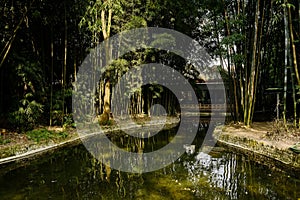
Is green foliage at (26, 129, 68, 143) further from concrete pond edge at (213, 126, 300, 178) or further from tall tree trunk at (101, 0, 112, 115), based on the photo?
concrete pond edge at (213, 126, 300, 178)

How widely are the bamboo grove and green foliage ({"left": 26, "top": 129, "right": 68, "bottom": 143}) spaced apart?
0.51m

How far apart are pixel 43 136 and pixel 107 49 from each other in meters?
4.72

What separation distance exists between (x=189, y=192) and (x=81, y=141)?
4.70m

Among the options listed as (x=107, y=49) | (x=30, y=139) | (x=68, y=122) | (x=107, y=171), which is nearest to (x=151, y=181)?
(x=107, y=171)

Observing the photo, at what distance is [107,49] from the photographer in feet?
34.3

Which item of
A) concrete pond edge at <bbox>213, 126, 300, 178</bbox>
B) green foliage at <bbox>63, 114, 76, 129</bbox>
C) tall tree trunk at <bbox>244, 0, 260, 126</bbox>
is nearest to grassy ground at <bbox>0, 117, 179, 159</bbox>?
green foliage at <bbox>63, 114, 76, 129</bbox>

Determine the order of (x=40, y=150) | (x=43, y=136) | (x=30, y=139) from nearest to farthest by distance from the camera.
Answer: (x=40, y=150) → (x=30, y=139) → (x=43, y=136)

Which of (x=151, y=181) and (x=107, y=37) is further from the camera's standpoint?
(x=107, y=37)

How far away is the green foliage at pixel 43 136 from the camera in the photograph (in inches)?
259

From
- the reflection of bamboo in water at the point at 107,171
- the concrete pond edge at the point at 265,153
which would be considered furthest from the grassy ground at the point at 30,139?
the concrete pond edge at the point at 265,153

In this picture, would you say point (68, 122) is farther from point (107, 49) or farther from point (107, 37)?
point (107, 37)

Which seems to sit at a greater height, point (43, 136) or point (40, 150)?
point (43, 136)

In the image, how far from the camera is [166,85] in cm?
1499

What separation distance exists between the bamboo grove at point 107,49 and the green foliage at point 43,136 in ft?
1.68
